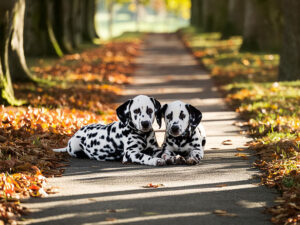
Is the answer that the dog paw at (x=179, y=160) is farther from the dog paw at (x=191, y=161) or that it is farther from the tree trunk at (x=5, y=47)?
the tree trunk at (x=5, y=47)

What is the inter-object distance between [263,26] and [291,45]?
394 inches

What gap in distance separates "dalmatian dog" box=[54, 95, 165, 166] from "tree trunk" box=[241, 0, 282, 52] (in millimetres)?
20649

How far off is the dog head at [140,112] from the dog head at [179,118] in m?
0.17

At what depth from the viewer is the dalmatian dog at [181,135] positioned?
8.04 meters

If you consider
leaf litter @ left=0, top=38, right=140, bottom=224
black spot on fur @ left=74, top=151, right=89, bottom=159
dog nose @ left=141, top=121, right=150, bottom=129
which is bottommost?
black spot on fur @ left=74, top=151, right=89, bottom=159

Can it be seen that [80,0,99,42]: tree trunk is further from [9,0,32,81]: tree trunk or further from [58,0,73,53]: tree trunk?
[9,0,32,81]: tree trunk

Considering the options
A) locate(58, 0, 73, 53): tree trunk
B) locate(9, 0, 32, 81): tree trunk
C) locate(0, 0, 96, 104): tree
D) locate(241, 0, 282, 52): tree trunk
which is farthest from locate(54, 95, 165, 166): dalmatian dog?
locate(58, 0, 73, 53): tree trunk

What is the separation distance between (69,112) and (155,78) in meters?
9.13

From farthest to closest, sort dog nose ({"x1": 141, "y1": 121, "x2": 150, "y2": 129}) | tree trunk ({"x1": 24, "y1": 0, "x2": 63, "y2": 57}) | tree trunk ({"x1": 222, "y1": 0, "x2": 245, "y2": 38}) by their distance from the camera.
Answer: tree trunk ({"x1": 222, "y1": 0, "x2": 245, "y2": 38})
tree trunk ({"x1": 24, "y1": 0, "x2": 63, "y2": 57})
dog nose ({"x1": 141, "y1": 121, "x2": 150, "y2": 129})

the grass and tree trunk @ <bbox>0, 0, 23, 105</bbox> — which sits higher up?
tree trunk @ <bbox>0, 0, 23, 105</bbox>

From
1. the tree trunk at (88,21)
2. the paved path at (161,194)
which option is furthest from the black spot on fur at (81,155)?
the tree trunk at (88,21)

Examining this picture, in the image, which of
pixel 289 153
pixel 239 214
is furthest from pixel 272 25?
pixel 239 214

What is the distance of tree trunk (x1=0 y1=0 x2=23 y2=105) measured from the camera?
13.0 metres

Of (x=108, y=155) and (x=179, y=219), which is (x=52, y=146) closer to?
(x=108, y=155)
